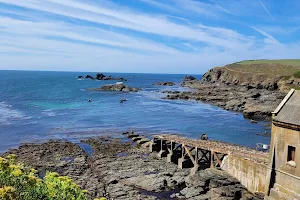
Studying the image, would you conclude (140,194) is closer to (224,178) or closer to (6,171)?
(224,178)

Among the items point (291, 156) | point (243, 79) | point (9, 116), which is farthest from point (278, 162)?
point (243, 79)

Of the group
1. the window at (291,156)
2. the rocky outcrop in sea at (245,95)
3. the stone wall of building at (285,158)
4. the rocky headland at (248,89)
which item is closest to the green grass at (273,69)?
the rocky headland at (248,89)

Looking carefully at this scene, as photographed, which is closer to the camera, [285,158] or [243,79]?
[285,158]

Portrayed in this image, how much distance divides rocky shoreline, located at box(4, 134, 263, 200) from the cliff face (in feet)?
299

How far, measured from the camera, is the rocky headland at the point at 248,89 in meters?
79.7

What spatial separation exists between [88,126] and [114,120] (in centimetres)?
829

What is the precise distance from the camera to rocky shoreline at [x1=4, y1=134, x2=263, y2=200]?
27.6 metres

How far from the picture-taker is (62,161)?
37562mm

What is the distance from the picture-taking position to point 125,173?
1308 inches

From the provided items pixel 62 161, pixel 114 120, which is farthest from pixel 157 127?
pixel 62 161

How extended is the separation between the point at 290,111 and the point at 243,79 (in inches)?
5068

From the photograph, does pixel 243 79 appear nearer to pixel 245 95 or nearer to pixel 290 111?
pixel 245 95

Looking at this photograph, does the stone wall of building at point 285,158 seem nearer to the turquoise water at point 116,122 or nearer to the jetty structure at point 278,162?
the jetty structure at point 278,162

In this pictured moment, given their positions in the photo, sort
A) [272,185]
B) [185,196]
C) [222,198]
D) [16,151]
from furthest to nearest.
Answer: [16,151] → [185,196] → [222,198] → [272,185]
